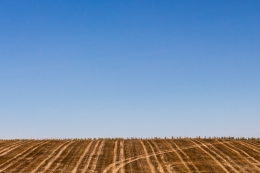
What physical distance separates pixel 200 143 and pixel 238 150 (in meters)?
5.55

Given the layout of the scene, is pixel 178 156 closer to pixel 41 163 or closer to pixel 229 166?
pixel 229 166

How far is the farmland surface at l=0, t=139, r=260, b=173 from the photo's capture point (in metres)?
33.2

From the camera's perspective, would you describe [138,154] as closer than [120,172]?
No

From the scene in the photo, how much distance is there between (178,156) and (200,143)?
8.47 m

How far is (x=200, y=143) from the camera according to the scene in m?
45.7

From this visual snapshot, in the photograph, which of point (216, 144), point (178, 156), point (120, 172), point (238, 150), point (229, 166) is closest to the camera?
point (120, 172)

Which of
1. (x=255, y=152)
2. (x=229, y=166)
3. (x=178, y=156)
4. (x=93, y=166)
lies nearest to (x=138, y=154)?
(x=178, y=156)

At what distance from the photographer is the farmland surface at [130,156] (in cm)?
3316

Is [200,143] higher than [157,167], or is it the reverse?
[200,143]

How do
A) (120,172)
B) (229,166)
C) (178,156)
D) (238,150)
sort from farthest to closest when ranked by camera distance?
(238,150) < (178,156) < (229,166) < (120,172)

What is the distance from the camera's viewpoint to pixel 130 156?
37.9 meters

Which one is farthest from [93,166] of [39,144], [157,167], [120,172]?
[39,144]

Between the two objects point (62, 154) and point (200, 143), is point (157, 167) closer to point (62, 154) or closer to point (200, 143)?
point (62, 154)

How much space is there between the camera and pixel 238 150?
134ft
